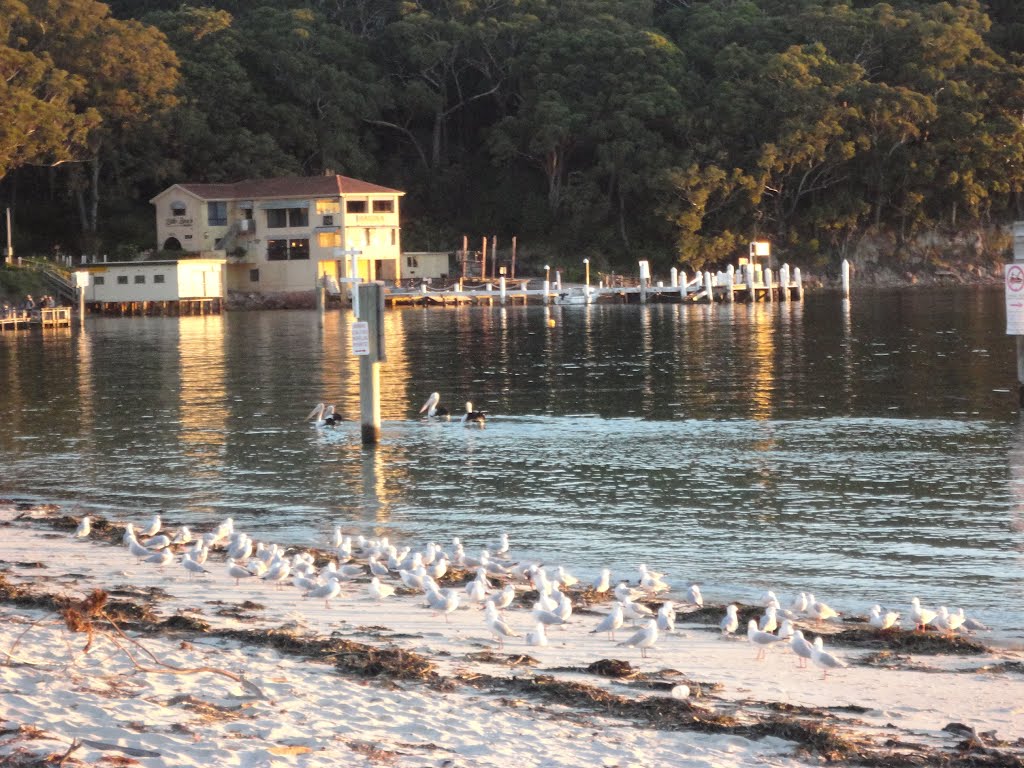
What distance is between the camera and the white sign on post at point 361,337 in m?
21.0

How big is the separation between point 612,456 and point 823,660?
446 inches

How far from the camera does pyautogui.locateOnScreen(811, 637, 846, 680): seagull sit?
31.4ft

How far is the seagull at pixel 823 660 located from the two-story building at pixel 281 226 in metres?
69.9

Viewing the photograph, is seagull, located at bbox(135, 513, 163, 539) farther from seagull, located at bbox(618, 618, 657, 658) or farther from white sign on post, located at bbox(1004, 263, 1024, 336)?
white sign on post, located at bbox(1004, 263, 1024, 336)

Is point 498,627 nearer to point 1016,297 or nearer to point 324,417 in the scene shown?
point 324,417

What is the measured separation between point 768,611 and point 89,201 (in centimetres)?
7795

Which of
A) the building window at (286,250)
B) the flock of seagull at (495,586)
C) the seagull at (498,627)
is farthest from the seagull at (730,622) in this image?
the building window at (286,250)

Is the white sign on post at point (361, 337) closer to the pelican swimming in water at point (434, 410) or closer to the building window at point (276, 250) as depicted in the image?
the pelican swimming in water at point (434, 410)

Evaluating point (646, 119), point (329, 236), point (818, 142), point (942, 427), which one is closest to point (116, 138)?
point (329, 236)

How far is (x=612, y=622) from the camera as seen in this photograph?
10477 mm

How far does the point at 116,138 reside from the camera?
257 feet

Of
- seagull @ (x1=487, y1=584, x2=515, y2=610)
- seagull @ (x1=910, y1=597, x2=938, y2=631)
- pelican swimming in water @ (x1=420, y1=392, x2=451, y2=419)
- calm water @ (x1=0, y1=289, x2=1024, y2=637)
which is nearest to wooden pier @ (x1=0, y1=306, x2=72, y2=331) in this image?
calm water @ (x1=0, y1=289, x2=1024, y2=637)

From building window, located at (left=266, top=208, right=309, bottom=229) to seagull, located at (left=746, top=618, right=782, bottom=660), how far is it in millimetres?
71789

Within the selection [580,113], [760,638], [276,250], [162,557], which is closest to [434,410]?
[162,557]
